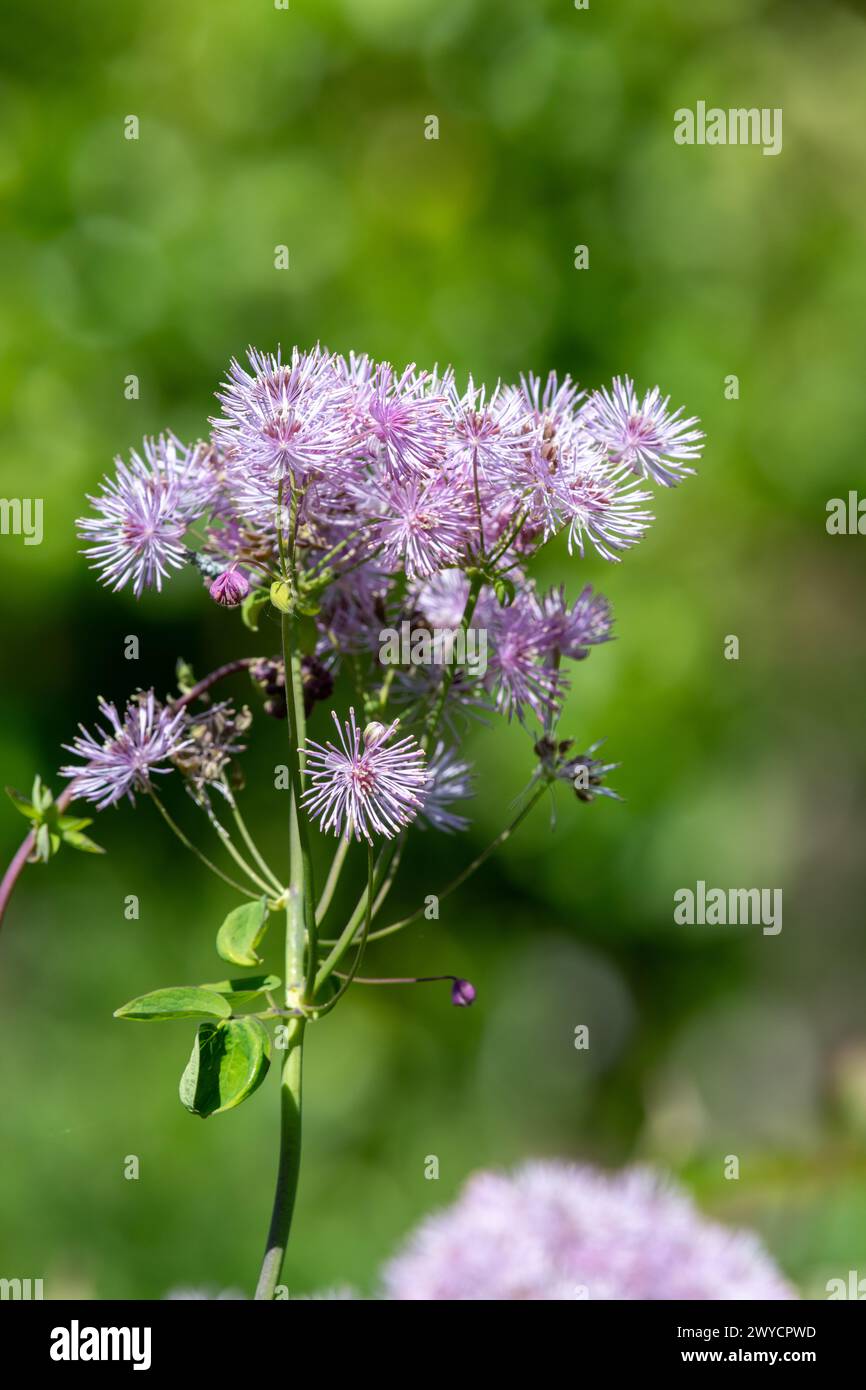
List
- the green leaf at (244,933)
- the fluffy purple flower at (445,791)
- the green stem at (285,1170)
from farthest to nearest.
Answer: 1. the fluffy purple flower at (445,791)
2. the green leaf at (244,933)
3. the green stem at (285,1170)

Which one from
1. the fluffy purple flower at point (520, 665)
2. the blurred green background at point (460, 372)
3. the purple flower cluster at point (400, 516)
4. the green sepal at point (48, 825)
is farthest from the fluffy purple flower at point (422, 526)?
the blurred green background at point (460, 372)

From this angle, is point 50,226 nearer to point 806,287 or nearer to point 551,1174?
point 806,287

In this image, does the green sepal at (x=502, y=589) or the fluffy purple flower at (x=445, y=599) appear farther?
the fluffy purple flower at (x=445, y=599)

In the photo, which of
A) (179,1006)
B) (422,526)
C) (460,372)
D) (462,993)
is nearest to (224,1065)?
(179,1006)

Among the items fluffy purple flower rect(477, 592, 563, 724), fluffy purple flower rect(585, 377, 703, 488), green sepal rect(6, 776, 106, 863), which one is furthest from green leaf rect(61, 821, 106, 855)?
fluffy purple flower rect(585, 377, 703, 488)

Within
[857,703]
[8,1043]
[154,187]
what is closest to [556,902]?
[857,703]

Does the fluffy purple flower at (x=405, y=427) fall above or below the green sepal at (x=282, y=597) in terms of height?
above

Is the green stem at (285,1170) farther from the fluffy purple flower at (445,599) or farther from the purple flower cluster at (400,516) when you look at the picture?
the fluffy purple flower at (445,599)
